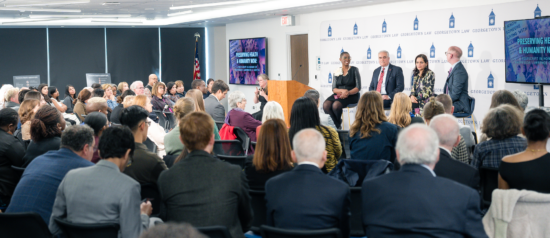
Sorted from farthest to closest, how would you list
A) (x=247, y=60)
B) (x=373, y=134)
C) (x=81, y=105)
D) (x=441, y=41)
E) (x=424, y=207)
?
(x=247, y=60), (x=441, y=41), (x=81, y=105), (x=373, y=134), (x=424, y=207)

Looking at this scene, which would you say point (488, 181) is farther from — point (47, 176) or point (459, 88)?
point (459, 88)

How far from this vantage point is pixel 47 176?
9.60ft

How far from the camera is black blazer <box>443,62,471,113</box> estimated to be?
24.0 feet

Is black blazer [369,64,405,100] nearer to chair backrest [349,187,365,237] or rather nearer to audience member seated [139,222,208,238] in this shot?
chair backrest [349,187,365,237]

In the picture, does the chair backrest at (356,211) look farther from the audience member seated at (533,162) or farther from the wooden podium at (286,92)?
the wooden podium at (286,92)

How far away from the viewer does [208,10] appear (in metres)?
12.6

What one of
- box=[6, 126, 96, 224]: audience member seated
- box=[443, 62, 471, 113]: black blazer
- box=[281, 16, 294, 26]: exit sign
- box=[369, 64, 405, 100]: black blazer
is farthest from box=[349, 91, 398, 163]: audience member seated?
box=[281, 16, 294, 26]: exit sign

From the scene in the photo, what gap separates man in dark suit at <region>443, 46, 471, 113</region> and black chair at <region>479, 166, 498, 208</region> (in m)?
4.21

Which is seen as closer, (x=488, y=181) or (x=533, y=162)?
(x=533, y=162)

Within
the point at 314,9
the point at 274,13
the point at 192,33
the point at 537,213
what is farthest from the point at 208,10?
the point at 537,213

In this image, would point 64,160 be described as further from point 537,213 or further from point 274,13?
point 274,13

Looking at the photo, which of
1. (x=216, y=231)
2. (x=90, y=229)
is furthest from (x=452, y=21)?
(x=90, y=229)

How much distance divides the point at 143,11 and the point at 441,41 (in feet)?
24.9

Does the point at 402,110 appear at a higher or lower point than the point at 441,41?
lower
